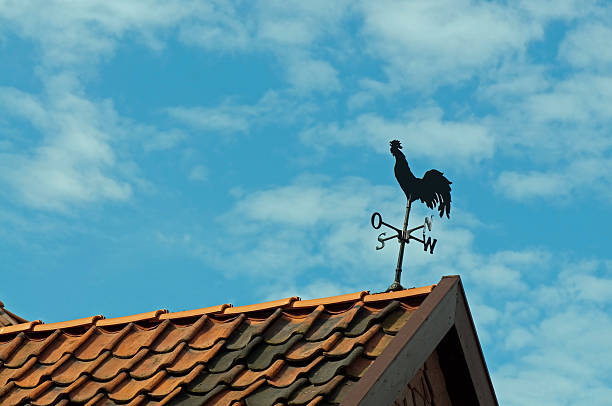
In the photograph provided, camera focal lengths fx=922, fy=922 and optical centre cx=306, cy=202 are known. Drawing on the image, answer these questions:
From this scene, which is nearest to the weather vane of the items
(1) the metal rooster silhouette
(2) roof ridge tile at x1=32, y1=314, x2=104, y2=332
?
(1) the metal rooster silhouette

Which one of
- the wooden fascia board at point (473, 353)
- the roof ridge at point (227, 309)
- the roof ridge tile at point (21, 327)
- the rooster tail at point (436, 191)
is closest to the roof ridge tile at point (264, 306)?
the roof ridge at point (227, 309)

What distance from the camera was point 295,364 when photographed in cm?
471

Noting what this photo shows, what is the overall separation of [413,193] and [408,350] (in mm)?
2666

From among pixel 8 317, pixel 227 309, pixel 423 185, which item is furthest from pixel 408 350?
pixel 8 317

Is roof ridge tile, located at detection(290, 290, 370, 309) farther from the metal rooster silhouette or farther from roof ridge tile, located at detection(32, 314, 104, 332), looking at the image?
the metal rooster silhouette

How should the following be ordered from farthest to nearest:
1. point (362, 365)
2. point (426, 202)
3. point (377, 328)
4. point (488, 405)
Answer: point (426, 202)
point (488, 405)
point (377, 328)
point (362, 365)

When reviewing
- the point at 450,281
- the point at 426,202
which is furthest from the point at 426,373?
the point at 426,202

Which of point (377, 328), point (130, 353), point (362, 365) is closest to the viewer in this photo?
point (362, 365)

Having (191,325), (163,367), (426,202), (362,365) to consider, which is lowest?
(362,365)

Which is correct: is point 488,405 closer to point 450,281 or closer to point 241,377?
point 450,281

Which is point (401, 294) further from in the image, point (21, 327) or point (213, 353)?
point (21, 327)

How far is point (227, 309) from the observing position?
5.53 metres

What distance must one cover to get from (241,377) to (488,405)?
1.91 metres

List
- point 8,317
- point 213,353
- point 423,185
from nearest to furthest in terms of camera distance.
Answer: point 213,353 → point 8,317 → point 423,185
